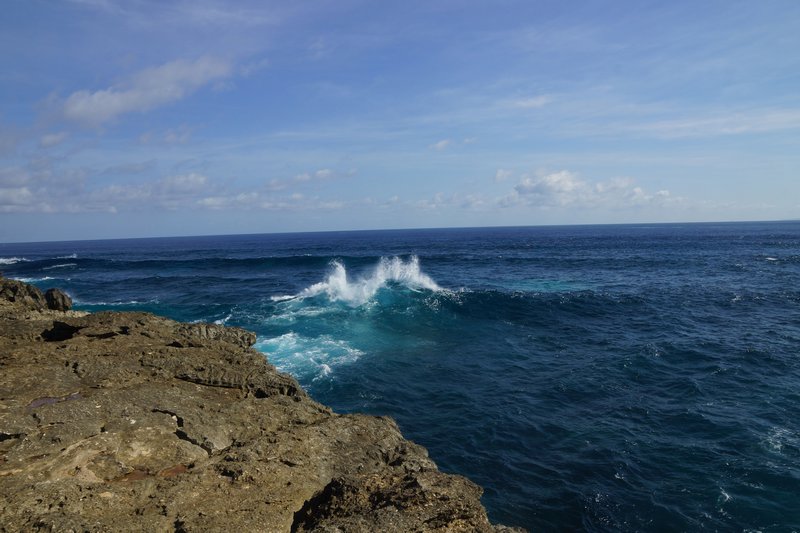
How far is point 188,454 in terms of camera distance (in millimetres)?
6445

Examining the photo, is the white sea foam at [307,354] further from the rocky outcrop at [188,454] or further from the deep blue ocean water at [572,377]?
the rocky outcrop at [188,454]

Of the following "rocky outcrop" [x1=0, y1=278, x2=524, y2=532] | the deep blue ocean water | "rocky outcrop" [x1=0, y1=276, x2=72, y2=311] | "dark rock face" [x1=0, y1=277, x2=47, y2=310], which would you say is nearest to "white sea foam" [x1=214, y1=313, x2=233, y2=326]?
the deep blue ocean water

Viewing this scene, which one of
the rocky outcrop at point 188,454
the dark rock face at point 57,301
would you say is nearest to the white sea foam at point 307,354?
the rocky outcrop at point 188,454

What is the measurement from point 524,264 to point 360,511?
2108 inches

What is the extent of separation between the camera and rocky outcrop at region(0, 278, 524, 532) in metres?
5.07

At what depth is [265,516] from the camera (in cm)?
528

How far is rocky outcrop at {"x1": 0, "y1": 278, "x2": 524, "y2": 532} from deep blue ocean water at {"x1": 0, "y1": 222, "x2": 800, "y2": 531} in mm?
5479

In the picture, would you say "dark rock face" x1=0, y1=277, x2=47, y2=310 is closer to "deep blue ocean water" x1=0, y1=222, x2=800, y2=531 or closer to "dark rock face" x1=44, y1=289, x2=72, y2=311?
"dark rock face" x1=44, y1=289, x2=72, y2=311

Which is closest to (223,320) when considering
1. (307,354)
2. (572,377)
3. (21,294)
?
(307,354)

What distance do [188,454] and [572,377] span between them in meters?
15.3

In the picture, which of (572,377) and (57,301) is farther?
(57,301)

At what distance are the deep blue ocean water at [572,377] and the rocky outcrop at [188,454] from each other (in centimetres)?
548

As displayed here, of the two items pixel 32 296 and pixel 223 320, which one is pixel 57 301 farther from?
pixel 223 320

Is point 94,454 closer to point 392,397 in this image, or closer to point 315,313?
point 392,397
